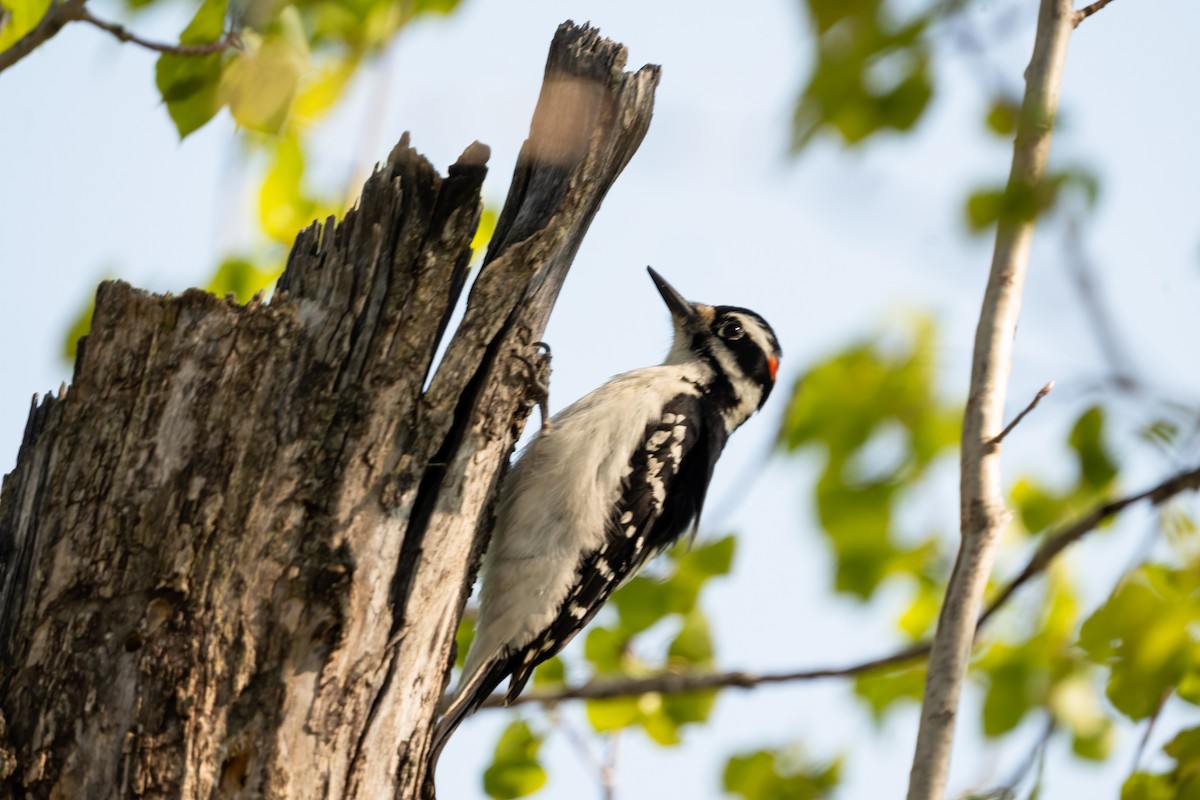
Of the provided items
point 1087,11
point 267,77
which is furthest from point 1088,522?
point 267,77

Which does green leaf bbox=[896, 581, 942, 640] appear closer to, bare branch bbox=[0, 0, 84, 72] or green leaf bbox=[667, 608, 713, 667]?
green leaf bbox=[667, 608, 713, 667]

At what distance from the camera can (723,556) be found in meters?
4.41

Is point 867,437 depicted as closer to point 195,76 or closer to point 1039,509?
point 1039,509

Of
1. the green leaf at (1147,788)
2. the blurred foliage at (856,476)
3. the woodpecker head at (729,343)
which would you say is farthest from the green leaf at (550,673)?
the green leaf at (1147,788)

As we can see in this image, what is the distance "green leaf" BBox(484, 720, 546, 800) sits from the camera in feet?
13.3

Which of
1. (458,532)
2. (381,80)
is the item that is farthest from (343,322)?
(381,80)

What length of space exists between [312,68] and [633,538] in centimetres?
193

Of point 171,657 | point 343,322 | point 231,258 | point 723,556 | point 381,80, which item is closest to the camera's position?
point 171,657

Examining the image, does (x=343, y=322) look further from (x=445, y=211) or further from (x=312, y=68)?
(x=312, y=68)

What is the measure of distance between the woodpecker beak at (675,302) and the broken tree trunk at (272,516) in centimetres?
218

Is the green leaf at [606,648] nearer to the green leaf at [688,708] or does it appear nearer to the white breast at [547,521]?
the green leaf at [688,708]

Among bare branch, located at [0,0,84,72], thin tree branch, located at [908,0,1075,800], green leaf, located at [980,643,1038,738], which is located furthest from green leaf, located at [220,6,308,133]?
green leaf, located at [980,643,1038,738]

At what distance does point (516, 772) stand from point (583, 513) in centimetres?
91

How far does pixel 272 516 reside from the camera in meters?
2.71
